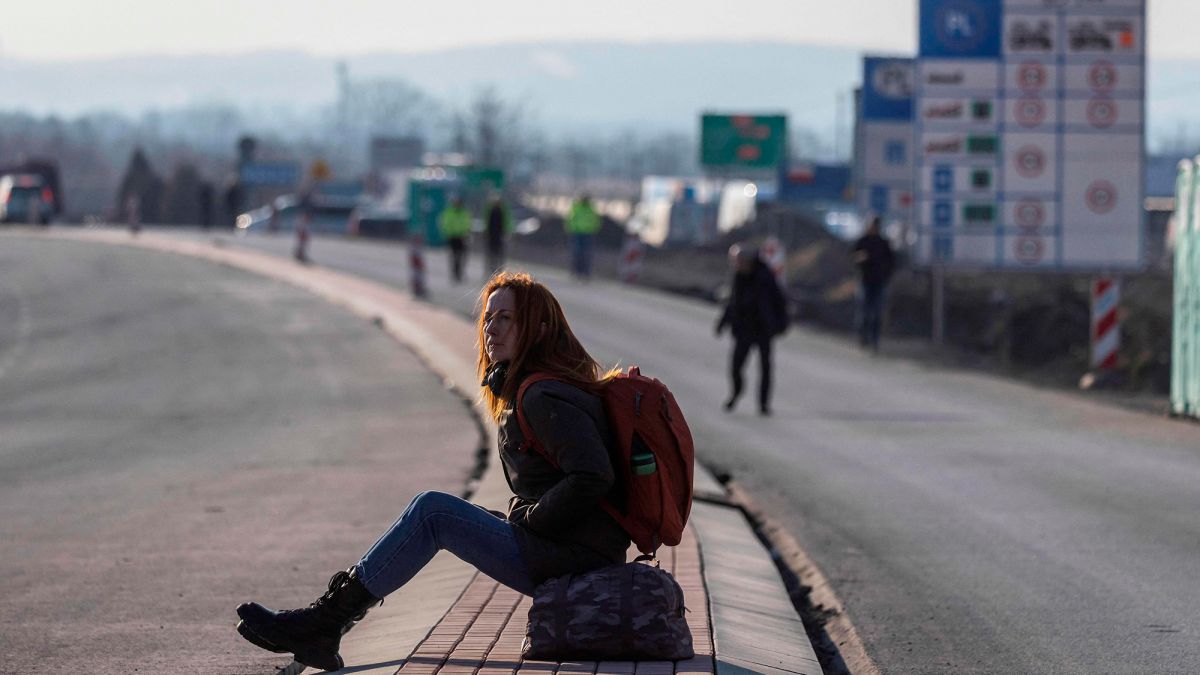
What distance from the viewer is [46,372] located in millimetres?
21062

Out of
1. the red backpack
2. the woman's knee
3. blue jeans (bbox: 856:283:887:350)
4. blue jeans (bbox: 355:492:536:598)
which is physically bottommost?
blue jeans (bbox: 856:283:887:350)

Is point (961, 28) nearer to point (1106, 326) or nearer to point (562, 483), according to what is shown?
point (1106, 326)

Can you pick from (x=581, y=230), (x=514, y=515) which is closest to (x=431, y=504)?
(x=514, y=515)

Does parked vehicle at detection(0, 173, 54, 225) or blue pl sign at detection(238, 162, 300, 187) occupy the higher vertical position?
blue pl sign at detection(238, 162, 300, 187)

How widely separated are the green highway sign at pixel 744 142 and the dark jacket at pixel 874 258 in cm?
2812

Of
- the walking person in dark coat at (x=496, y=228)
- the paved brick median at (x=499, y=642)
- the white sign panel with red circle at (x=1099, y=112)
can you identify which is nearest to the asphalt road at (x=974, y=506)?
the paved brick median at (x=499, y=642)

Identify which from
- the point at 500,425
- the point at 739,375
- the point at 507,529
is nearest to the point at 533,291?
the point at 500,425

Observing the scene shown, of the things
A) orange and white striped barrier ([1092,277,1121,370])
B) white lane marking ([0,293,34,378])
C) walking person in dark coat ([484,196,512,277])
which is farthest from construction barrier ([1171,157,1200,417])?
walking person in dark coat ([484,196,512,277])

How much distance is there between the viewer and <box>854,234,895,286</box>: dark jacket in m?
23.6

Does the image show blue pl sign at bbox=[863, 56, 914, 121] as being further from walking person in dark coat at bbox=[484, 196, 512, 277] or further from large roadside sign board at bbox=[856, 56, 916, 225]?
walking person in dark coat at bbox=[484, 196, 512, 277]

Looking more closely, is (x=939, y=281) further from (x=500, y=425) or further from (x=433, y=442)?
(x=500, y=425)

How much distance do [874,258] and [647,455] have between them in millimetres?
18349

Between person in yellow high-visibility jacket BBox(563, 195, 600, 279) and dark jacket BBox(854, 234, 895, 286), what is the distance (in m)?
11.9

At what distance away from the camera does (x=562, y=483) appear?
18.4ft
